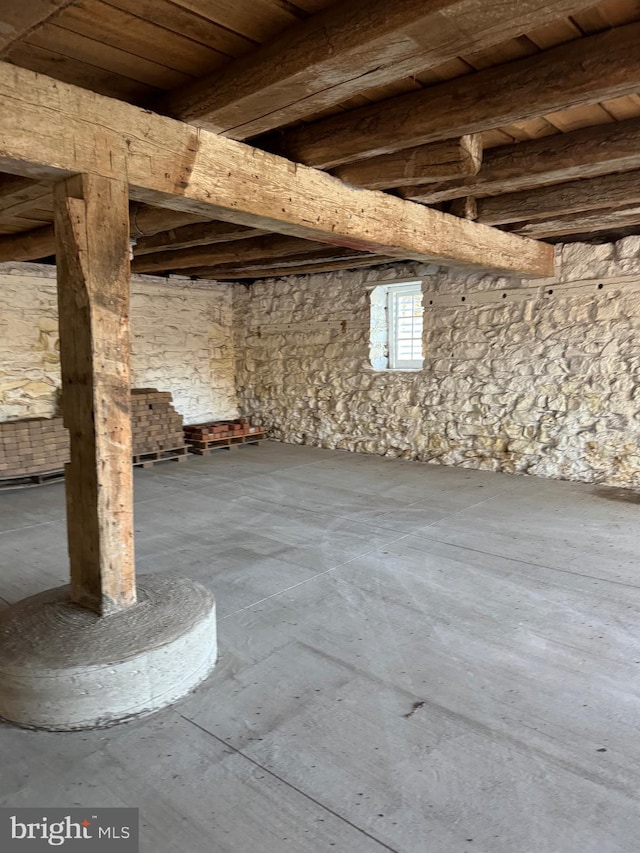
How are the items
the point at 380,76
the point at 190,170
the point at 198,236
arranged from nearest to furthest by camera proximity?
the point at 380,76 < the point at 190,170 < the point at 198,236

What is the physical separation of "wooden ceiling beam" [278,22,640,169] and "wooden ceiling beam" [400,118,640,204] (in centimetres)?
70

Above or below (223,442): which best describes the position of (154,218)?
above

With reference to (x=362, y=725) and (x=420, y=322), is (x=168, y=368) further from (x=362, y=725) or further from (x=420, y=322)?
(x=362, y=725)

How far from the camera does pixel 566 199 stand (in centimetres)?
352

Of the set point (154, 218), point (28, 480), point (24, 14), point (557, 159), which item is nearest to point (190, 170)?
point (24, 14)

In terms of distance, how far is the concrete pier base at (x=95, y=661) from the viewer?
1.88m

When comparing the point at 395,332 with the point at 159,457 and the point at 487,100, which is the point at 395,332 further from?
the point at 487,100

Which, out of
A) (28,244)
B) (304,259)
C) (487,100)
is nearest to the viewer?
(487,100)

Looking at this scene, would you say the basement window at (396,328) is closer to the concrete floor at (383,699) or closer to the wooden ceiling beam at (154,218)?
the concrete floor at (383,699)

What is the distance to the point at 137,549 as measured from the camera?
3.64 metres

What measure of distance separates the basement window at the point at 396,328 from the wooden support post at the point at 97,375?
475cm

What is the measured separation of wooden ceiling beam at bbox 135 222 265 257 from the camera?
4.02m

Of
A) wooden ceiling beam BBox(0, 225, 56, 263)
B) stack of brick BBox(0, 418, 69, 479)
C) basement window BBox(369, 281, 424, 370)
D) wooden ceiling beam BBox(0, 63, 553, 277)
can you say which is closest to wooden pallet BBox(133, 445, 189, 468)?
stack of brick BBox(0, 418, 69, 479)

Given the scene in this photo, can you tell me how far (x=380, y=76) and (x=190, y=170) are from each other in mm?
866
